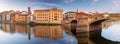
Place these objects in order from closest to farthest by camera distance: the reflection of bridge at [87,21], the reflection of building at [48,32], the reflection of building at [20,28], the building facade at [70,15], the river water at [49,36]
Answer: the river water at [49,36], the reflection of building at [48,32], the reflection of bridge at [87,21], the building facade at [70,15], the reflection of building at [20,28]

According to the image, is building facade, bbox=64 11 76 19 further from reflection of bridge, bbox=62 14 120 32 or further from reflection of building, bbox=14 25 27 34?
reflection of building, bbox=14 25 27 34

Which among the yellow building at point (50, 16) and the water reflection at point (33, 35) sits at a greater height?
the yellow building at point (50, 16)

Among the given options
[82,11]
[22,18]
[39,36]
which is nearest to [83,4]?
[82,11]

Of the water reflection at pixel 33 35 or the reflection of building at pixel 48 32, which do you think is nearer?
the water reflection at pixel 33 35

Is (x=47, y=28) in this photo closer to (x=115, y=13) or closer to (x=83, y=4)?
(x=83, y=4)

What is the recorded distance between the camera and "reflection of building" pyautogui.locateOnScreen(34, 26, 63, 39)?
6395mm

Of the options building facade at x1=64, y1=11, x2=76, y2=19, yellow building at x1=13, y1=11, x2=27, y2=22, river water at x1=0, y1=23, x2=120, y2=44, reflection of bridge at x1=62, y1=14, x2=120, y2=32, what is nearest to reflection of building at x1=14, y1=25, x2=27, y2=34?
river water at x1=0, y1=23, x2=120, y2=44

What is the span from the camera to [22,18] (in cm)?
739

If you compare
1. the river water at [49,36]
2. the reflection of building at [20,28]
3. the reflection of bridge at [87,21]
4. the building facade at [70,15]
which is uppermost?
the building facade at [70,15]

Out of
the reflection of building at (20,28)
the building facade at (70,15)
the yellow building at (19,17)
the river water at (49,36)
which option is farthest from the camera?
the reflection of building at (20,28)

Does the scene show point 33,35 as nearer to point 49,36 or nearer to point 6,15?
point 49,36

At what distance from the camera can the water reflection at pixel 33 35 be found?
5.71m

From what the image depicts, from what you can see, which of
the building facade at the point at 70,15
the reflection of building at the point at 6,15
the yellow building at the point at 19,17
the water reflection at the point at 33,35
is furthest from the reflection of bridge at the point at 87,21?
the reflection of building at the point at 6,15

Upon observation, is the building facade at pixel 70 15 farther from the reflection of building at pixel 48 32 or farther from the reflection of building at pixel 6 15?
the reflection of building at pixel 6 15
